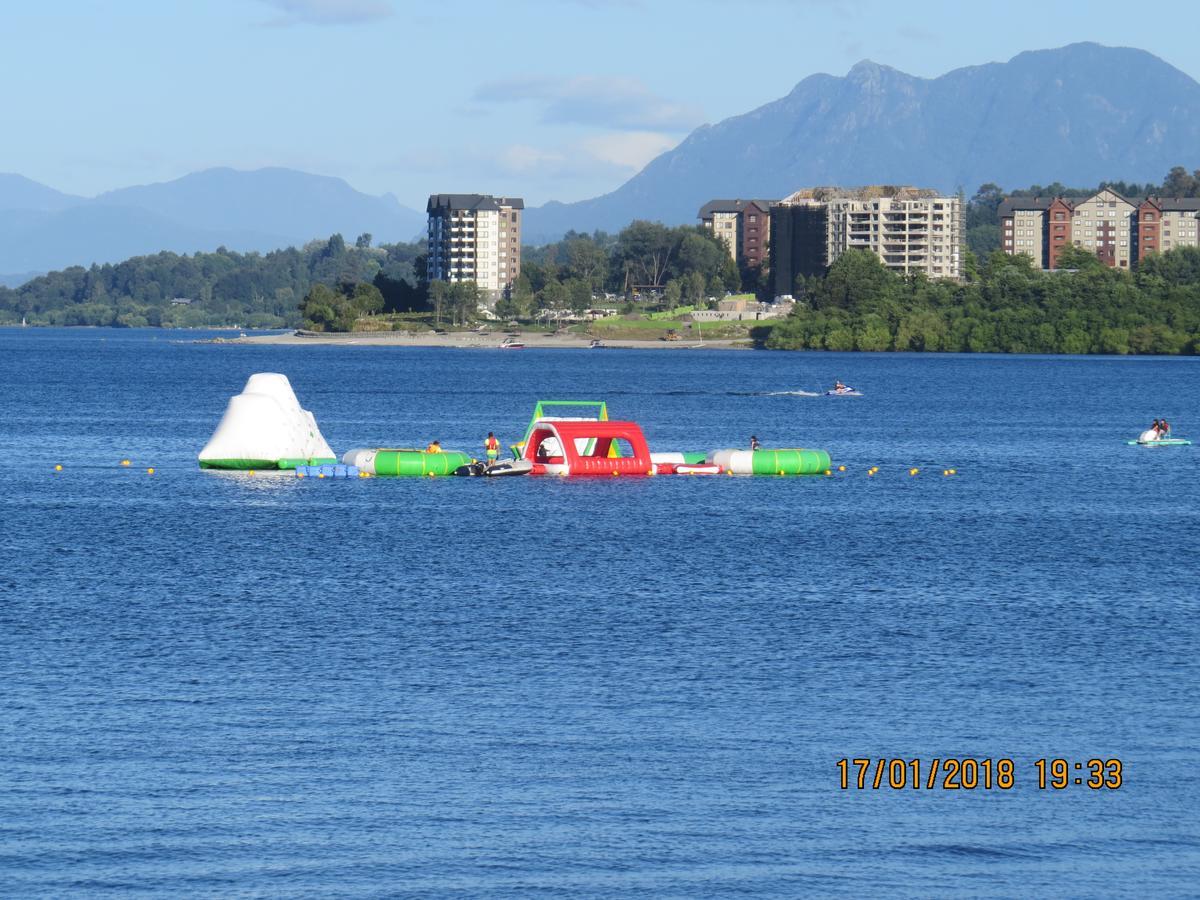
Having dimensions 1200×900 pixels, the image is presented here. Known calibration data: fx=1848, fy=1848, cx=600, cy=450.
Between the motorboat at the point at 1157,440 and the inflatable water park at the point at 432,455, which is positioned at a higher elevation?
the inflatable water park at the point at 432,455

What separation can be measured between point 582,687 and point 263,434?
44.3 metres

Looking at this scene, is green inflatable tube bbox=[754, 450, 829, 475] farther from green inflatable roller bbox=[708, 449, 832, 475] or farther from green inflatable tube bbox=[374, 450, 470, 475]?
green inflatable tube bbox=[374, 450, 470, 475]

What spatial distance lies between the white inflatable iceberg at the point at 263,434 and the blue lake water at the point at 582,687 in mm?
2168

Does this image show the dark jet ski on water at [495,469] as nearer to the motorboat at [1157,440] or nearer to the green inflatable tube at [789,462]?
the green inflatable tube at [789,462]

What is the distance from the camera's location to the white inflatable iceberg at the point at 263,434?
241 ft

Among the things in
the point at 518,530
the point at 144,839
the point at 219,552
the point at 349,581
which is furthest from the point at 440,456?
the point at 144,839

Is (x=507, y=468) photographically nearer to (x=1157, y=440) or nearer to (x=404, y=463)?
(x=404, y=463)

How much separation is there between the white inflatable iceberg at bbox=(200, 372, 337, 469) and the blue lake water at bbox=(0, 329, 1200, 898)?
217cm

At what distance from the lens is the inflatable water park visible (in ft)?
244

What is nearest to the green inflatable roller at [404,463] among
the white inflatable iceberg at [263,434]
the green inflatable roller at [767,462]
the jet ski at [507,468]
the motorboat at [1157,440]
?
the jet ski at [507,468]

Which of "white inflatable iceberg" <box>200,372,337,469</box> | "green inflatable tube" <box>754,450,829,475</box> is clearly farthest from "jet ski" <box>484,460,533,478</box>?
"green inflatable tube" <box>754,450,829,475</box>

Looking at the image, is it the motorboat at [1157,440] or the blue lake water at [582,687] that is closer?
the blue lake water at [582,687]

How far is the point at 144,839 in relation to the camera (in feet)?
76.6
